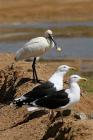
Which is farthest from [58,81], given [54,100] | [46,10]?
[46,10]

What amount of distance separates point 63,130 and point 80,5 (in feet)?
118

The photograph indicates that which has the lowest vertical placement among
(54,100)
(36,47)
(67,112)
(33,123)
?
(33,123)

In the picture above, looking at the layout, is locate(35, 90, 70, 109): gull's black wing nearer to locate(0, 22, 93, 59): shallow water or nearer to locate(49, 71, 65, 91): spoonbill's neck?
locate(49, 71, 65, 91): spoonbill's neck

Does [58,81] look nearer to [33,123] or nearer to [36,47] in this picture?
[33,123]

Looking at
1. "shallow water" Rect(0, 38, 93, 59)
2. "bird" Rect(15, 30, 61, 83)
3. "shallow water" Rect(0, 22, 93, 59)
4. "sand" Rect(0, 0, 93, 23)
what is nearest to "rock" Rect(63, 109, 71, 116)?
"bird" Rect(15, 30, 61, 83)

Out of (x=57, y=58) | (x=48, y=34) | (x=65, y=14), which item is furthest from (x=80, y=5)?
(x=48, y=34)

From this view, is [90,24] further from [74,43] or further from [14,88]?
[14,88]

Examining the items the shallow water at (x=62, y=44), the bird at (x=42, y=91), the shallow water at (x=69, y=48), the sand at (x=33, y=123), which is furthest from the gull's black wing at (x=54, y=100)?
the shallow water at (x=69, y=48)

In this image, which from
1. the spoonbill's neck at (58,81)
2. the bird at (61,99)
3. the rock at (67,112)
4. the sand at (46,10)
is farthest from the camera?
the sand at (46,10)

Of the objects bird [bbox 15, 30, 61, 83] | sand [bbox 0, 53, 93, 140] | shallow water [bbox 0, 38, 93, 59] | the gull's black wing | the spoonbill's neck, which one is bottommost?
shallow water [bbox 0, 38, 93, 59]

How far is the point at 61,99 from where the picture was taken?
1248cm

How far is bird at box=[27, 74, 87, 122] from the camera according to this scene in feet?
40.4

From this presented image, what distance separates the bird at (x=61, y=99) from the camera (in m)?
12.3

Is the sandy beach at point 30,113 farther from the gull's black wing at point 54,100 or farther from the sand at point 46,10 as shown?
the sand at point 46,10
